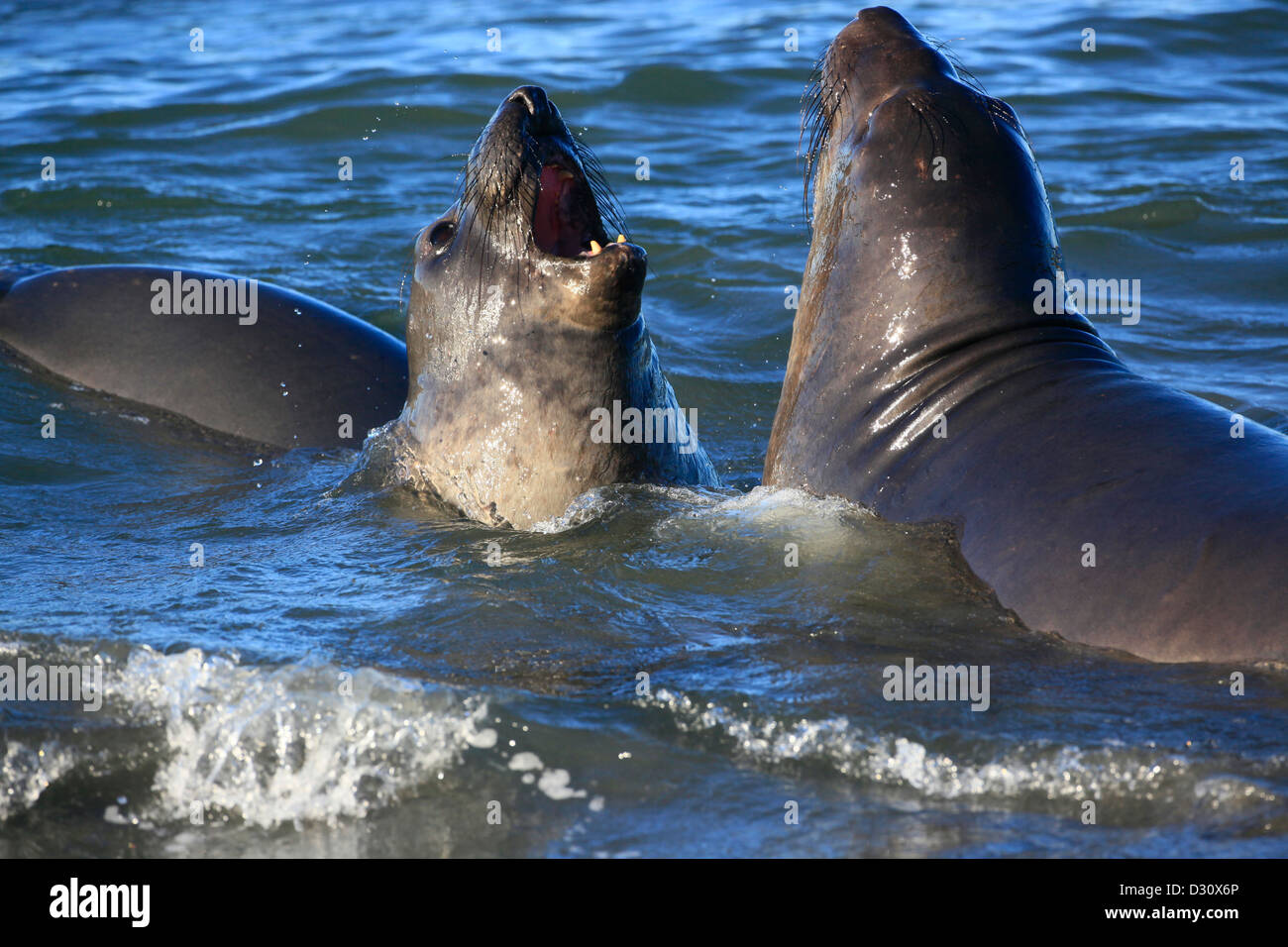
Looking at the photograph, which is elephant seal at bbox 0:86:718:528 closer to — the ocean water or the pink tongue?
the pink tongue

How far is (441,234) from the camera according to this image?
496 cm

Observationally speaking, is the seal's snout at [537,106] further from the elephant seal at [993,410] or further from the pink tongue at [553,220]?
the elephant seal at [993,410]

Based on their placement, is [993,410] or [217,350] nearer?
[993,410]

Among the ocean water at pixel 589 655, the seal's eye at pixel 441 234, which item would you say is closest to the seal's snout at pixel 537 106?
the seal's eye at pixel 441 234

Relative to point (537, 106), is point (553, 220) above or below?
below

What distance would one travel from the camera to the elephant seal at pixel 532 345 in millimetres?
4598

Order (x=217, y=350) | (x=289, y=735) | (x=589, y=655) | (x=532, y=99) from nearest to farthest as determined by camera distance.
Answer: (x=289, y=735) < (x=589, y=655) < (x=532, y=99) < (x=217, y=350)

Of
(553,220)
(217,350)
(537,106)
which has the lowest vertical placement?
(217,350)

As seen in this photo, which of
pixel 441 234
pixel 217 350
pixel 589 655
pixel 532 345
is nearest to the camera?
pixel 589 655

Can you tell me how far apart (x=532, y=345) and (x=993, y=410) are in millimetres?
1417

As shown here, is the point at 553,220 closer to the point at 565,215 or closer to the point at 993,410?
the point at 565,215

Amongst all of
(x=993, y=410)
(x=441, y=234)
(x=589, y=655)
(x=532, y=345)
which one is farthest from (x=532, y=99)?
(x=589, y=655)
